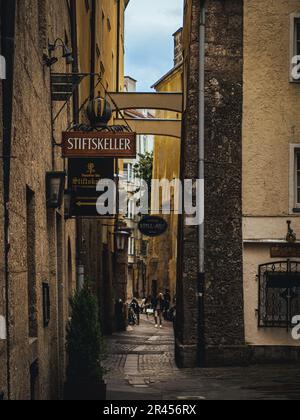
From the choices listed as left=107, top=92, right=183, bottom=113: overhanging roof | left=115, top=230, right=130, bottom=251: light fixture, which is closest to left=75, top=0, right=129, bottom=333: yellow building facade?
left=115, top=230, right=130, bottom=251: light fixture

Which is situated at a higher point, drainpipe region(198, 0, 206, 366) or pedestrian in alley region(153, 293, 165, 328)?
drainpipe region(198, 0, 206, 366)

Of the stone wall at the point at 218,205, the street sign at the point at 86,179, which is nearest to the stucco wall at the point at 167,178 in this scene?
the stone wall at the point at 218,205

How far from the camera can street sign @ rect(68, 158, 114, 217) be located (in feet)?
57.2

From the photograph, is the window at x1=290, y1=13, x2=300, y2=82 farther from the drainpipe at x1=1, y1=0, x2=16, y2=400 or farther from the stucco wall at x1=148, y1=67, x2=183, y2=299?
the stucco wall at x1=148, y1=67, x2=183, y2=299

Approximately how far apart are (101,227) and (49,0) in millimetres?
20745

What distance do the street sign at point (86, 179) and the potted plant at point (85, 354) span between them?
312 centimetres

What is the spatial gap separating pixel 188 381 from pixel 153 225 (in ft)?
26.1

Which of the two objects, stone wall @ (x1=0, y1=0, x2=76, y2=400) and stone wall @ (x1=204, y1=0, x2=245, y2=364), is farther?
stone wall @ (x1=204, y1=0, x2=245, y2=364)

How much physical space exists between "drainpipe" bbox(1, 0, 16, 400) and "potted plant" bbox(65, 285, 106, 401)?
498cm

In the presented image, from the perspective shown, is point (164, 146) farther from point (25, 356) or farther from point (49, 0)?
point (25, 356)

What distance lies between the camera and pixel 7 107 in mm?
9383

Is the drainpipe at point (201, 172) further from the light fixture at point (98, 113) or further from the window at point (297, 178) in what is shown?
the light fixture at point (98, 113)

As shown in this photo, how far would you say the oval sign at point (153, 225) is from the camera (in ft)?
87.0

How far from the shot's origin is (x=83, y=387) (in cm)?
1427
